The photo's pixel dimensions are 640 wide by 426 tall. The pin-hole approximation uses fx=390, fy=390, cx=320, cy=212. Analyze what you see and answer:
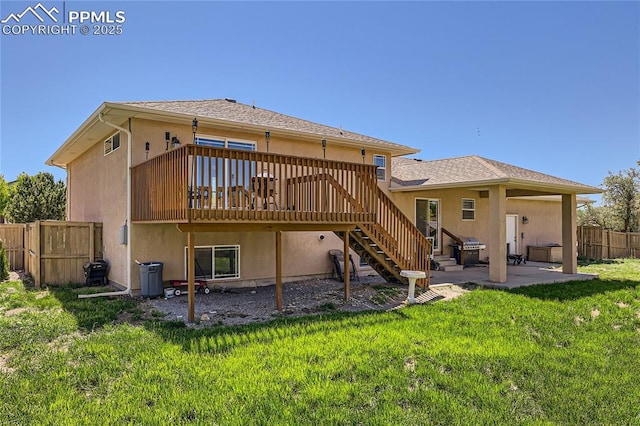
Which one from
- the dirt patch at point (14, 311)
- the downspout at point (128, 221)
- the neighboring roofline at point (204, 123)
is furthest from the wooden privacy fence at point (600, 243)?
the dirt patch at point (14, 311)

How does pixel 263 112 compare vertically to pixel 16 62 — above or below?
below

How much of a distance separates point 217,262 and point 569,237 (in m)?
11.5

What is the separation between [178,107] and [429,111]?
14.2 meters

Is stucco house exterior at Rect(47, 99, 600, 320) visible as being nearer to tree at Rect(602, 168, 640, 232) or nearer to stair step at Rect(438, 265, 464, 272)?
stair step at Rect(438, 265, 464, 272)

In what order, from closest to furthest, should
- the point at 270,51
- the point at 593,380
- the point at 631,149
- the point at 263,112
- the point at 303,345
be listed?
the point at 593,380, the point at 303,345, the point at 263,112, the point at 270,51, the point at 631,149

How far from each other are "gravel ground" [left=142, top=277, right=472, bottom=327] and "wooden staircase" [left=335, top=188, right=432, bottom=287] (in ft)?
2.13

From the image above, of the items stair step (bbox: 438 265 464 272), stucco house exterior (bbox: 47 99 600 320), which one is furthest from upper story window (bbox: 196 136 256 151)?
stair step (bbox: 438 265 464 272)

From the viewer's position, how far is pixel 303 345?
5418 mm

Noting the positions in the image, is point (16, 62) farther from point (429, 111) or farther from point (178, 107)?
point (429, 111)

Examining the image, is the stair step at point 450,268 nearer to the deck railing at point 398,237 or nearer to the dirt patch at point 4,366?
the deck railing at point 398,237

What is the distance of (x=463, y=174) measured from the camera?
12.4 metres

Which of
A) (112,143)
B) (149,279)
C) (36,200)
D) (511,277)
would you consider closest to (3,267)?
(112,143)

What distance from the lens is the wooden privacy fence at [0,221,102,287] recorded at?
9.99 metres

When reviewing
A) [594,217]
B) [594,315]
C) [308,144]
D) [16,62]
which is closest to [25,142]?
[16,62]
